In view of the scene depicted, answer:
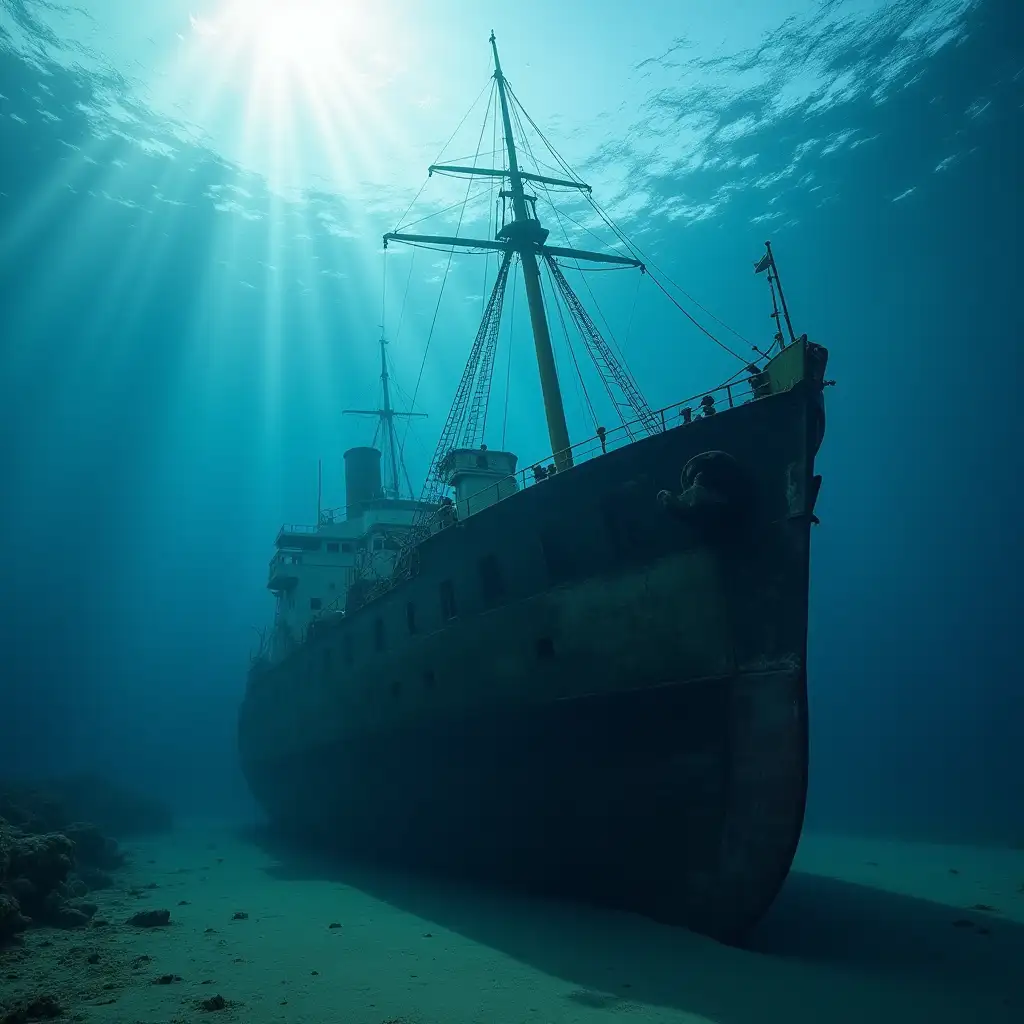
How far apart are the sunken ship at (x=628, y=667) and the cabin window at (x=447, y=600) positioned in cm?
7

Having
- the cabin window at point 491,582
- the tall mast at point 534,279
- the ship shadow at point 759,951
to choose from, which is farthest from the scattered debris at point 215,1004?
the tall mast at point 534,279

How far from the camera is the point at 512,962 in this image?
8.87 metres

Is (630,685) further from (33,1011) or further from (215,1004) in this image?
(33,1011)

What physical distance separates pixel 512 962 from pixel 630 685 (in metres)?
4.22

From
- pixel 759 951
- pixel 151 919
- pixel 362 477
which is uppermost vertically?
pixel 362 477

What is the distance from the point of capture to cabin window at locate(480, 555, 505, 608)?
13.2 m

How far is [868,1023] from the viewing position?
6715mm

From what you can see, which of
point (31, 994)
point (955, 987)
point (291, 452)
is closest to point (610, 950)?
point (955, 987)

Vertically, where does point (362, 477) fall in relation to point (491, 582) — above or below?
above

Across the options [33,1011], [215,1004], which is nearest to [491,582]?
[215,1004]

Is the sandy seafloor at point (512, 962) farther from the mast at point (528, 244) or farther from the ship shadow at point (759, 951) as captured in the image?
the mast at point (528, 244)

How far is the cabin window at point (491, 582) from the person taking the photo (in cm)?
1319

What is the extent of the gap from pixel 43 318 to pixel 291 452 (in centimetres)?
8383

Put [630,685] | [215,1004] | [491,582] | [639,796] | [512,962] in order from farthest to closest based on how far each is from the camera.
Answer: [491,582] < [630,685] < [639,796] < [512,962] < [215,1004]
